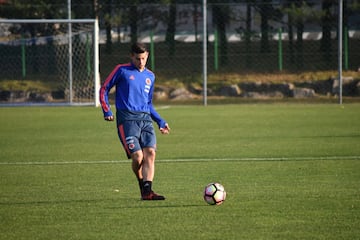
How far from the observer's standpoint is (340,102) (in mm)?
26172

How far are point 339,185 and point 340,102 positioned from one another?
53.9ft

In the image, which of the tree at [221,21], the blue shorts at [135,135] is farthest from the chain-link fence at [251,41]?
the blue shorts at [135,135]

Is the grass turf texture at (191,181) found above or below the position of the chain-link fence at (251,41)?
below

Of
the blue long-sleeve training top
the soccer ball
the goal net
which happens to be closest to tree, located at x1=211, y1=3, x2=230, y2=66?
the goal net

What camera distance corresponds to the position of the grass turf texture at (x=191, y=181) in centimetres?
A: 747

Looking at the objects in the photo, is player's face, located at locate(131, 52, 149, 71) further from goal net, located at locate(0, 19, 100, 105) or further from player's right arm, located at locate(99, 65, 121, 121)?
goal net, located at locate(0, 19, 100, 105)

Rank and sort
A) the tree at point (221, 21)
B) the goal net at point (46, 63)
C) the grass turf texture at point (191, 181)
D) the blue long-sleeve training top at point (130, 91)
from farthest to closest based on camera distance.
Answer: the tree at point (221, 21)
the goal net at point (46, 63)
the blue long-sleeve training top at point (130, 91)
the grass turf texture at point (191, 181)

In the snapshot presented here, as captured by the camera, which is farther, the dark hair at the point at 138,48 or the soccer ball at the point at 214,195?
the dark hair at the point at 138,48

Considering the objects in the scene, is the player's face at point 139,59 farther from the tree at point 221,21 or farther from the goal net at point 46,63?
the tree at point 221,21

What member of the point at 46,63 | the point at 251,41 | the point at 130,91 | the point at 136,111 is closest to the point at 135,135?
the point at 136,111

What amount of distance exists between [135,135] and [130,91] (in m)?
0.51

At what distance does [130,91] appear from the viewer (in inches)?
373

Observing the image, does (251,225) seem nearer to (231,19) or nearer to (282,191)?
(282,191)

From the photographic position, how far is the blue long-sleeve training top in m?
9.46
